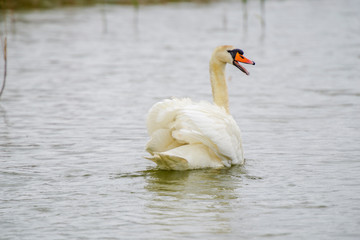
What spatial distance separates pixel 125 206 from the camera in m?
6.86

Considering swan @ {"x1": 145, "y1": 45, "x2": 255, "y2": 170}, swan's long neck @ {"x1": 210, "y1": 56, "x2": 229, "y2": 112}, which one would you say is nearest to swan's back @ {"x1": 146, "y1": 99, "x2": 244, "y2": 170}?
swan @ {"x1": 145, "y1": 45, "x2": 255, "y2": 170}

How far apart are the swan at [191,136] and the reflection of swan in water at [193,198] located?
0.52 ft

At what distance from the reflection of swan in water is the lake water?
0.02 meters

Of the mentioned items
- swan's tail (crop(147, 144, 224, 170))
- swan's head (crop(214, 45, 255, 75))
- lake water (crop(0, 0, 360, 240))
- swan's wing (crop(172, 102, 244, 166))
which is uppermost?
swan's head (crop(214, 45, 255, 75))

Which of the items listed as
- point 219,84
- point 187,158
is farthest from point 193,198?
point 219,84

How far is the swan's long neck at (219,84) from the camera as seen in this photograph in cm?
893

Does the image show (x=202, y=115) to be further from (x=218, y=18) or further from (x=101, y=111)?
(x=218, y=18)

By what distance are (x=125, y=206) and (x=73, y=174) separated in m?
1.48

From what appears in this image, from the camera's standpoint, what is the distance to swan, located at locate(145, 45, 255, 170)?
25.4ft

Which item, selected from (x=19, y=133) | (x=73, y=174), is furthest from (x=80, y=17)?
(x=73, y=174)

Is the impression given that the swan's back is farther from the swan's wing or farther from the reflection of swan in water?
the reflection of swan in water

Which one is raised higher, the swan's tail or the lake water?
the swan's tail

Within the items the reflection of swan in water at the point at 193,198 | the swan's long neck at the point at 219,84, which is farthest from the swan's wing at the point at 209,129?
the swan's long neck at the point at 219,84

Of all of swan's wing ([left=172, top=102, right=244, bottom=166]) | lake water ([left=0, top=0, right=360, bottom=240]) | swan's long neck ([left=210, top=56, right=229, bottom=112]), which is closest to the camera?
lake water ([left=0, top=0, right=360, bottom=240])
